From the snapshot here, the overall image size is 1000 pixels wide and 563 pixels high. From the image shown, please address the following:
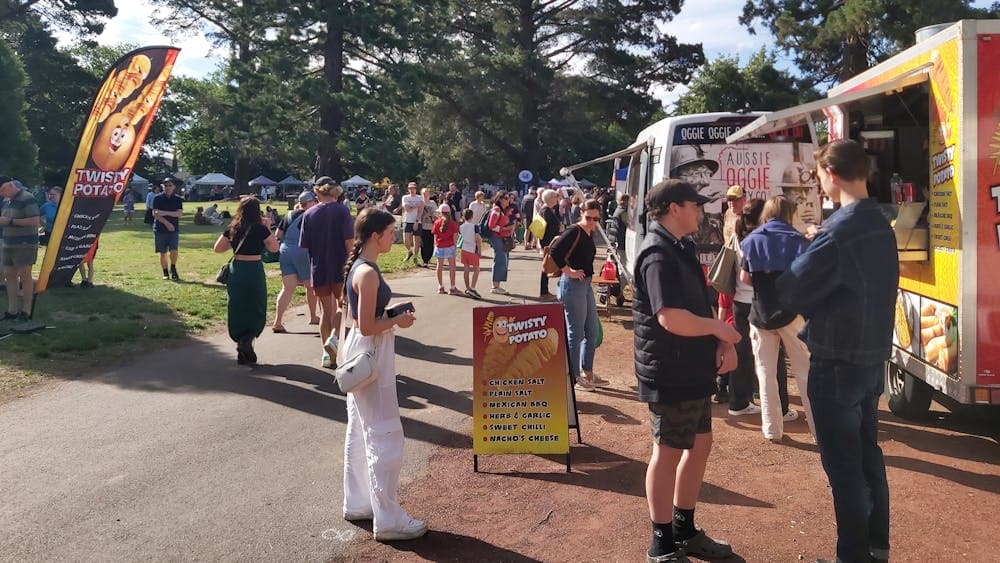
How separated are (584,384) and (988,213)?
3.81 metres

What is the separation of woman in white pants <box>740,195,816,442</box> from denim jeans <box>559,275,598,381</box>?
1601 millimetres

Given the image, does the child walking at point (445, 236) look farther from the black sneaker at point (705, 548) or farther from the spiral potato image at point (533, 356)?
the black sneaker at point (705, 548)

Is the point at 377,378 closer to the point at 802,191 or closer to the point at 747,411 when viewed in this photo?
the point at 747,411

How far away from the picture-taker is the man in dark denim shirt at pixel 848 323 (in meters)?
3.27

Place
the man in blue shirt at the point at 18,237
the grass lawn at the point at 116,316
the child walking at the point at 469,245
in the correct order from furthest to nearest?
the child walking at the point at 469,245
the man in blue shirt at the point at 18,237
the grass lawn at the point at 116,316

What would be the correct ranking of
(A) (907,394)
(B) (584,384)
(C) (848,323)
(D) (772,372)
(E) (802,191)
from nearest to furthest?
(C) (848,323)
(D) (772,372)
(A) (907,394)
(B) (584,384)
(E) (802,191)

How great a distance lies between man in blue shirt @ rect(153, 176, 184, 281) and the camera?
13494mm

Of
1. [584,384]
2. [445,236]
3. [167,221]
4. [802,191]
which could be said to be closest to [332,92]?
[167,221]

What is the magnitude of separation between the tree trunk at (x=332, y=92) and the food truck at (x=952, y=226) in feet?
78.8

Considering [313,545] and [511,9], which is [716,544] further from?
[511,9]

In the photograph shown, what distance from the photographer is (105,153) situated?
10.5 metres

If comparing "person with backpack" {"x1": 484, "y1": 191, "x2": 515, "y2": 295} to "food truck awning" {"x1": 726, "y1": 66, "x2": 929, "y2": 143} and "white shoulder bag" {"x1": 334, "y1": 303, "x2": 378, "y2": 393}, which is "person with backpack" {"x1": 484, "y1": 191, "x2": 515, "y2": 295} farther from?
"white shoulder bag" {"x1": 334, "y1": 303, "x2": 378, "y2": 393}

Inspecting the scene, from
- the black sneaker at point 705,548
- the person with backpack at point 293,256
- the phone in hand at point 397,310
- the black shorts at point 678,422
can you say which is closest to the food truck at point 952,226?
A: the black sneaker at point 705,548

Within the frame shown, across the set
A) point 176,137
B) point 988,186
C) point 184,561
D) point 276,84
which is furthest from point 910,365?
point 176,137
